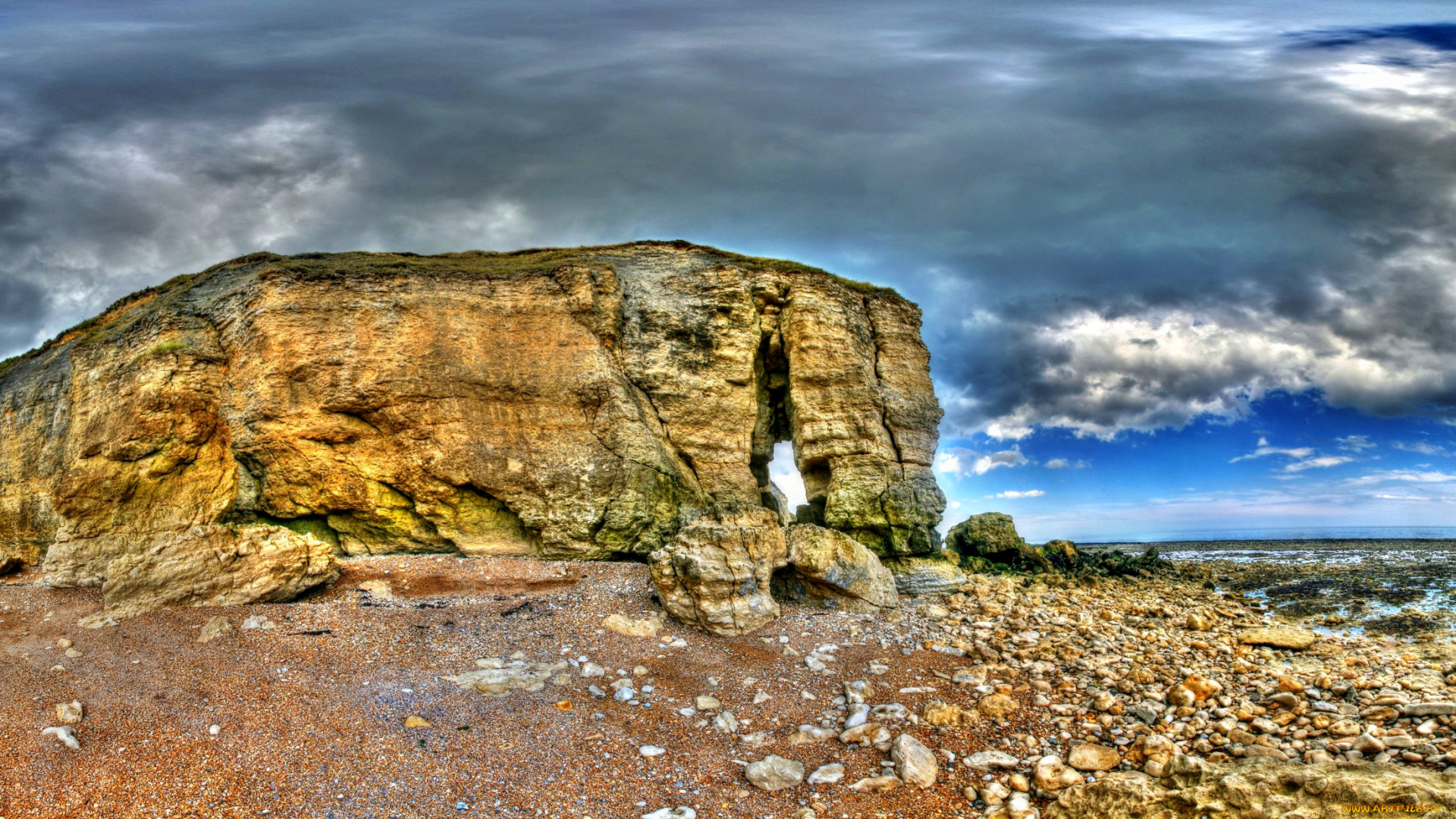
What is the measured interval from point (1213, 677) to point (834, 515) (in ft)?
38.7

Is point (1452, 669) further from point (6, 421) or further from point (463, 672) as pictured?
point (6, 421)

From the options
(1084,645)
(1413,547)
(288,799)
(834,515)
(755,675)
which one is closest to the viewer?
(288,799)

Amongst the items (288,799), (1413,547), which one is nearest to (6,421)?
(288,799)

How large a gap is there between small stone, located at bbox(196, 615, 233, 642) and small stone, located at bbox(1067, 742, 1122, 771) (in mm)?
13080

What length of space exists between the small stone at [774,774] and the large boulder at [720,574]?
464 cm

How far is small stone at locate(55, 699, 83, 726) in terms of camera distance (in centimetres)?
892

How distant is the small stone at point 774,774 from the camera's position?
8.50m

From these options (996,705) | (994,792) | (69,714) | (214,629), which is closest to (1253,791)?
(994,792)

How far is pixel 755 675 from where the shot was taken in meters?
11.8

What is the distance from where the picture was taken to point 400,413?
18.3 metres

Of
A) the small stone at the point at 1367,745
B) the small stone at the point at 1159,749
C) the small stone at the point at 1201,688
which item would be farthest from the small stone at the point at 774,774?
the small stone at the point at 1367,745

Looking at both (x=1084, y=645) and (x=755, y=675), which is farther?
(x=1084, y=645)

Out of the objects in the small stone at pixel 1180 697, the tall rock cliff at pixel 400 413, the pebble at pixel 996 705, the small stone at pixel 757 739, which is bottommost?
the small stone at pixel 757 739

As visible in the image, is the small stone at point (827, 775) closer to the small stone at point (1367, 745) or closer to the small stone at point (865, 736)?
the small stone at point (865, 736)
